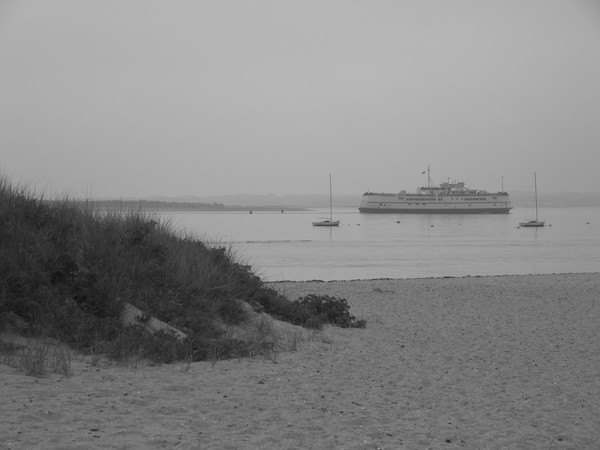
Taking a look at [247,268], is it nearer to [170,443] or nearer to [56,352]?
Answer: [56,352]

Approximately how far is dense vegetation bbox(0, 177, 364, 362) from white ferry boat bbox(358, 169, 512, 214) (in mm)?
118647

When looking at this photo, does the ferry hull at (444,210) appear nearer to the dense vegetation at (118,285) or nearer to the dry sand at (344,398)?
the dense vegetation at (118,285)

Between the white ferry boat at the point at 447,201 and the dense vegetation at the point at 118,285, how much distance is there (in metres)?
119

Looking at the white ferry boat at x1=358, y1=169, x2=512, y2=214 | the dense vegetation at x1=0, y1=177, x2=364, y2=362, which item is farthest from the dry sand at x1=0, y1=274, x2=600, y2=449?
the white ferry boat at x1=358, y1=169, x2=512, y2=214

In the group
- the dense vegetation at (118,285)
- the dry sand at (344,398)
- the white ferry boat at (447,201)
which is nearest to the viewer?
the dry sand at (344,398)

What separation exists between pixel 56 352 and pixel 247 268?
4855mm

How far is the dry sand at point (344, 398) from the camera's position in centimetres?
498

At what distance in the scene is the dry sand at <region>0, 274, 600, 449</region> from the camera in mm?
4984

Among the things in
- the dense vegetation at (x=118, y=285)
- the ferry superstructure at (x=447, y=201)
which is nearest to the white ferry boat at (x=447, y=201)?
the ferry superstructure at (x=447, y=201)

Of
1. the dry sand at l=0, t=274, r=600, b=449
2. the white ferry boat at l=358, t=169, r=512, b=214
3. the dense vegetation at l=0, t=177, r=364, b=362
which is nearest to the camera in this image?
the dry sand at l=0, t=274, r=600, b=449

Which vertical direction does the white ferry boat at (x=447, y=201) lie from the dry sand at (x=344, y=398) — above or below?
above

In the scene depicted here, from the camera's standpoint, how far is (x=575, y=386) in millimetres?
7023

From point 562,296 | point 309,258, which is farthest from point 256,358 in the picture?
point 309,258

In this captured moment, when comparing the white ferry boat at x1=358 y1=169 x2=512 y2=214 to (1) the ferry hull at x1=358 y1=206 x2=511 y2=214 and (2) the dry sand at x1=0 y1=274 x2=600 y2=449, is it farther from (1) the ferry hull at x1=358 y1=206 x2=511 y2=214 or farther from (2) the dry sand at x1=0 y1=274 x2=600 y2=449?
(2) the dry sand at x1=0 y1=274 x2=600 y2=449
